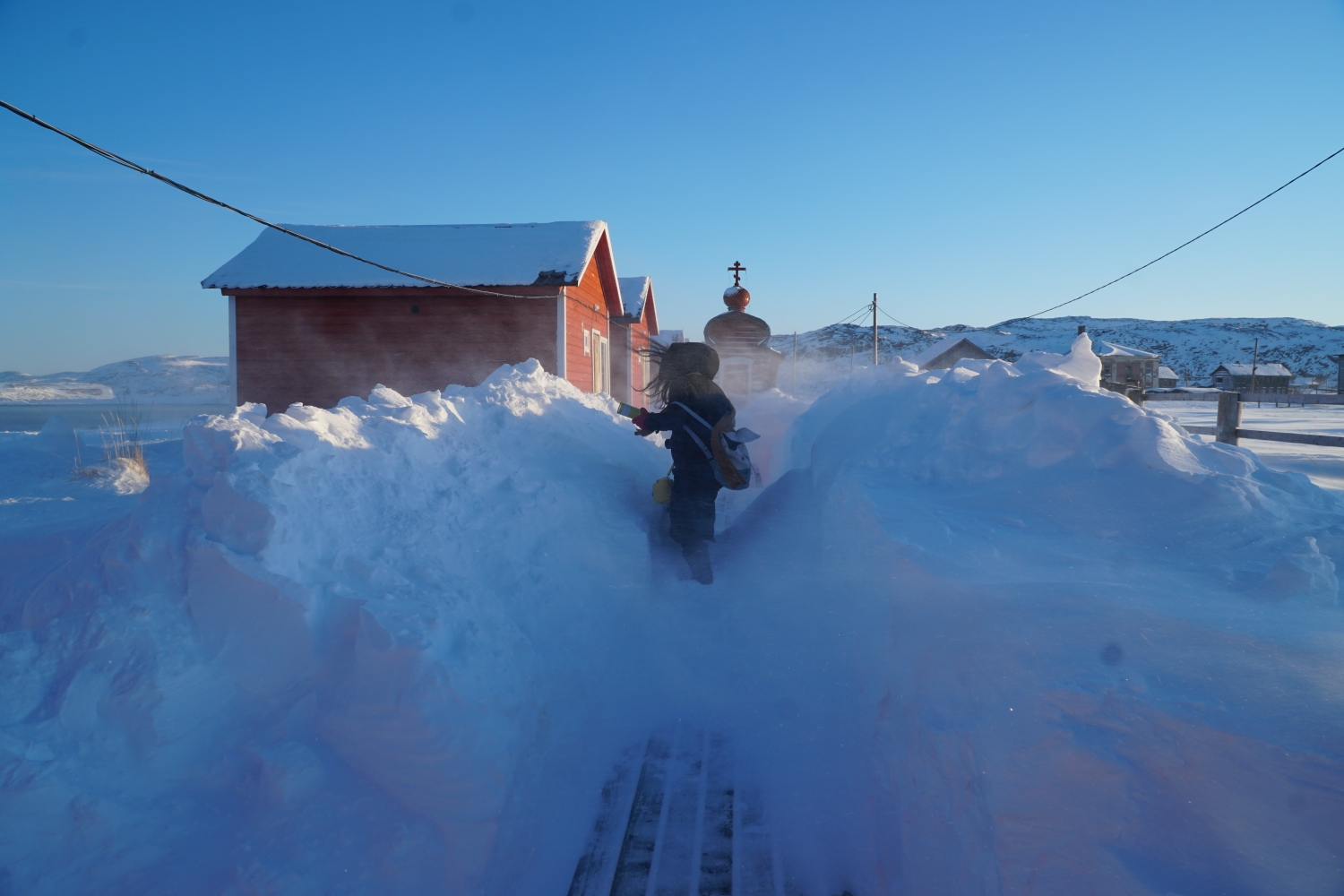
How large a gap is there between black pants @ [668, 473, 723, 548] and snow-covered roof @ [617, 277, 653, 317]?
56.1 feet

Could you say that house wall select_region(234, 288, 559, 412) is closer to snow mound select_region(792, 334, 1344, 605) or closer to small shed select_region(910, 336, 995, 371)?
snow mound select_region(792, 334, 1344, 605)

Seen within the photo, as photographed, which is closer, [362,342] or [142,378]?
[362,342]

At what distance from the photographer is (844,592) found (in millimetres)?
3912

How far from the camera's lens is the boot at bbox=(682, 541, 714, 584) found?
15.8 ft

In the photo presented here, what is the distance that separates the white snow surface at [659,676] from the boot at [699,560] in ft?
1.48

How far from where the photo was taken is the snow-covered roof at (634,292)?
72.6 feet

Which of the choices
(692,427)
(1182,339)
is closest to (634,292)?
→ (692,427)

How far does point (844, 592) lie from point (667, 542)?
1.65 meters

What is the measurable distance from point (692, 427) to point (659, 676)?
183 cm

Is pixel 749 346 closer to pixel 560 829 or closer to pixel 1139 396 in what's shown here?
pixel 1139 396

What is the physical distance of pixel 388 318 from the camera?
516 inches

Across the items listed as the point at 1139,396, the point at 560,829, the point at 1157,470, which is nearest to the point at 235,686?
the point at 560,829

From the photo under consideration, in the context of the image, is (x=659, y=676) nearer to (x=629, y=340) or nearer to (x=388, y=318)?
(x=388, y=318)

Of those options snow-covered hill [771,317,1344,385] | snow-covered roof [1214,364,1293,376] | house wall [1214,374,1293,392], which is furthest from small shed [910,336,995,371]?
snow-covered hill [771,317,1344,385]
